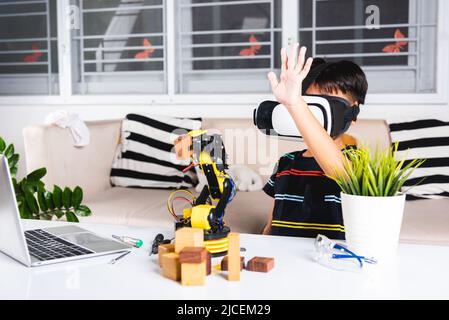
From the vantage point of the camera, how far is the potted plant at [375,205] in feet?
3.42

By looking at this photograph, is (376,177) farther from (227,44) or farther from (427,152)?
(227,44)

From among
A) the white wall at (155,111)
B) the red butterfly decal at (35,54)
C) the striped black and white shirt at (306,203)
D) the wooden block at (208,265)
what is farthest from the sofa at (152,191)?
the wooden block at (208,265)

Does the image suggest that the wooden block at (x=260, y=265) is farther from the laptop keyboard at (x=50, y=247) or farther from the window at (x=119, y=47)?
the window at (x=119, y=47)

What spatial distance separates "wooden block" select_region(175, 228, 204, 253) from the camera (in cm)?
98

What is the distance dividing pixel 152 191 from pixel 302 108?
6.52ft

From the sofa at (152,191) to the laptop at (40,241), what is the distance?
1180mm

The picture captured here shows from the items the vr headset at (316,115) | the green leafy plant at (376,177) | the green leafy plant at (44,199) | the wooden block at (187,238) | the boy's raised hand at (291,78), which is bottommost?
the green leafy plant at (44,199)

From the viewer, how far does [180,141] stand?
1.15 metres

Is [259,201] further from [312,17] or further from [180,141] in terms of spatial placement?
A: [180,141]

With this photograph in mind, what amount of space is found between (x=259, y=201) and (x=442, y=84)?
4.10 ft

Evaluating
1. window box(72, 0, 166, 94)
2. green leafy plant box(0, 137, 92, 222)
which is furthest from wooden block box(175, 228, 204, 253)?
window box(72, 0, 166, 94)

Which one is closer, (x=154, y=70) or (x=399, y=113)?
(x=399, y=113)

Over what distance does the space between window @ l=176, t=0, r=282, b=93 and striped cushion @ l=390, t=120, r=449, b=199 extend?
0.93m

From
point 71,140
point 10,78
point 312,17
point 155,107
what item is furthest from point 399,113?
point 10,78
